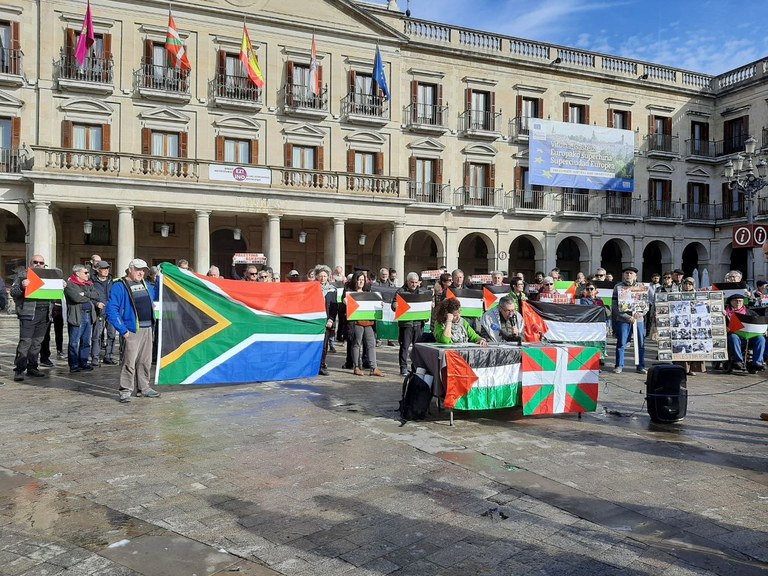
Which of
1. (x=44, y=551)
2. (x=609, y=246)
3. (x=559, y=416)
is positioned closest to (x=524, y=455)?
(x=559, y=416)

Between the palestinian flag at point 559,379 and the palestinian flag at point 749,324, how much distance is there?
6.64m

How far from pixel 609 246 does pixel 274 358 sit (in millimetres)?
31185

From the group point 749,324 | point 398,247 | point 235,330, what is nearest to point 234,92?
point 398,247

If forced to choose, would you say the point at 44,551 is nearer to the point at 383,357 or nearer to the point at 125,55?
the point at 383,357

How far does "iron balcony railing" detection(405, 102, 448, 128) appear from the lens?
29.7m

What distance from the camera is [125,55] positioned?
24953 millimetres

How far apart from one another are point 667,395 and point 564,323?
377 cm

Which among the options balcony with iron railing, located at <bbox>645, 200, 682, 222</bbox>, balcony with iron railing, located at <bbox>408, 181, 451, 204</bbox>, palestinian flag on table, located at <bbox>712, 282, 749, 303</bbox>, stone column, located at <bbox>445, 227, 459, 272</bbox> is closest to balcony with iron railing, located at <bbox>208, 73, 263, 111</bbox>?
balcony with iron railing, located at <bbox>408, 181, 451, 204</bbox>

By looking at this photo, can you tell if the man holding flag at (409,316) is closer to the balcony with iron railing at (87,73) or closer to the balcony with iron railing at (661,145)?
the balcony with iron railing at (87,73)

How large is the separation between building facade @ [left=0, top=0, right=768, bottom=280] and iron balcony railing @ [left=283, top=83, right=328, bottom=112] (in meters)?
0.06

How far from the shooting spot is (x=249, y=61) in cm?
2527

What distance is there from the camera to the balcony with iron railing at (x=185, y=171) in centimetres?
2300

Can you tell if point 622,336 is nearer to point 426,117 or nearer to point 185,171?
point 185,171

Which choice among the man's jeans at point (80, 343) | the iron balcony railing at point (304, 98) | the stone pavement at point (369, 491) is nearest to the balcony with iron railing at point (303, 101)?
the iron balcony railing at point (304, 98)
